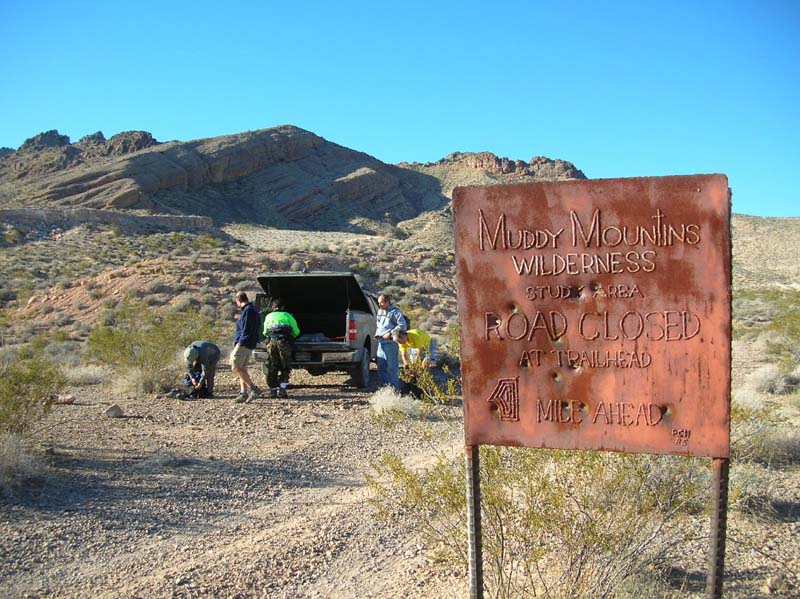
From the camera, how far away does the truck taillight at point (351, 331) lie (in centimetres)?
1190

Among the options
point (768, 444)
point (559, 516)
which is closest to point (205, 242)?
point (768, 444)

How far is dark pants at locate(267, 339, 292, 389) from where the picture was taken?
1146cm

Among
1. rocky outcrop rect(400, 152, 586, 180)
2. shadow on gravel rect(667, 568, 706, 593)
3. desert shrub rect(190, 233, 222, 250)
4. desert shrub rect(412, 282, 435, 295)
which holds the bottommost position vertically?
shadow on gravel rect(667, 568, 706, 593)

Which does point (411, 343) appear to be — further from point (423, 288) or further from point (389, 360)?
point (423, 288)

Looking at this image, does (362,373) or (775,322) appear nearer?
(362,373)

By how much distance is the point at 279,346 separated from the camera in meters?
11.4

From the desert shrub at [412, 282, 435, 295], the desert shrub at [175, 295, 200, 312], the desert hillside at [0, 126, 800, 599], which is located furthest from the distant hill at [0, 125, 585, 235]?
the desert hillside at [0, 126, 800, 599]

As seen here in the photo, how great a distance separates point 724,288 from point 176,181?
239ft

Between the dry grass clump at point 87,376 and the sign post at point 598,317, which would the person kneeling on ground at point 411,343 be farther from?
the sign post at point 598,317

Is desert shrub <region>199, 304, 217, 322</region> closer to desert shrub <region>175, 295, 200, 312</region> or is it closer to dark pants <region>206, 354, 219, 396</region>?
desert shrub <region>175, 295, 200, 312</region>

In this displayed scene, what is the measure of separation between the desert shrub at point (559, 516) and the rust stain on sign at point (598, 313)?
0.91m

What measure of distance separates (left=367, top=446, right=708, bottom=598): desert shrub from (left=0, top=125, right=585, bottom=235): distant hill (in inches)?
2293

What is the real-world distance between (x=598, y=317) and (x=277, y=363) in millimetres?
8973

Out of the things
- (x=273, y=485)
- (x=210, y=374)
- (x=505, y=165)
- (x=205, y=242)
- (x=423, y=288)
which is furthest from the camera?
(x=505, y=165)
